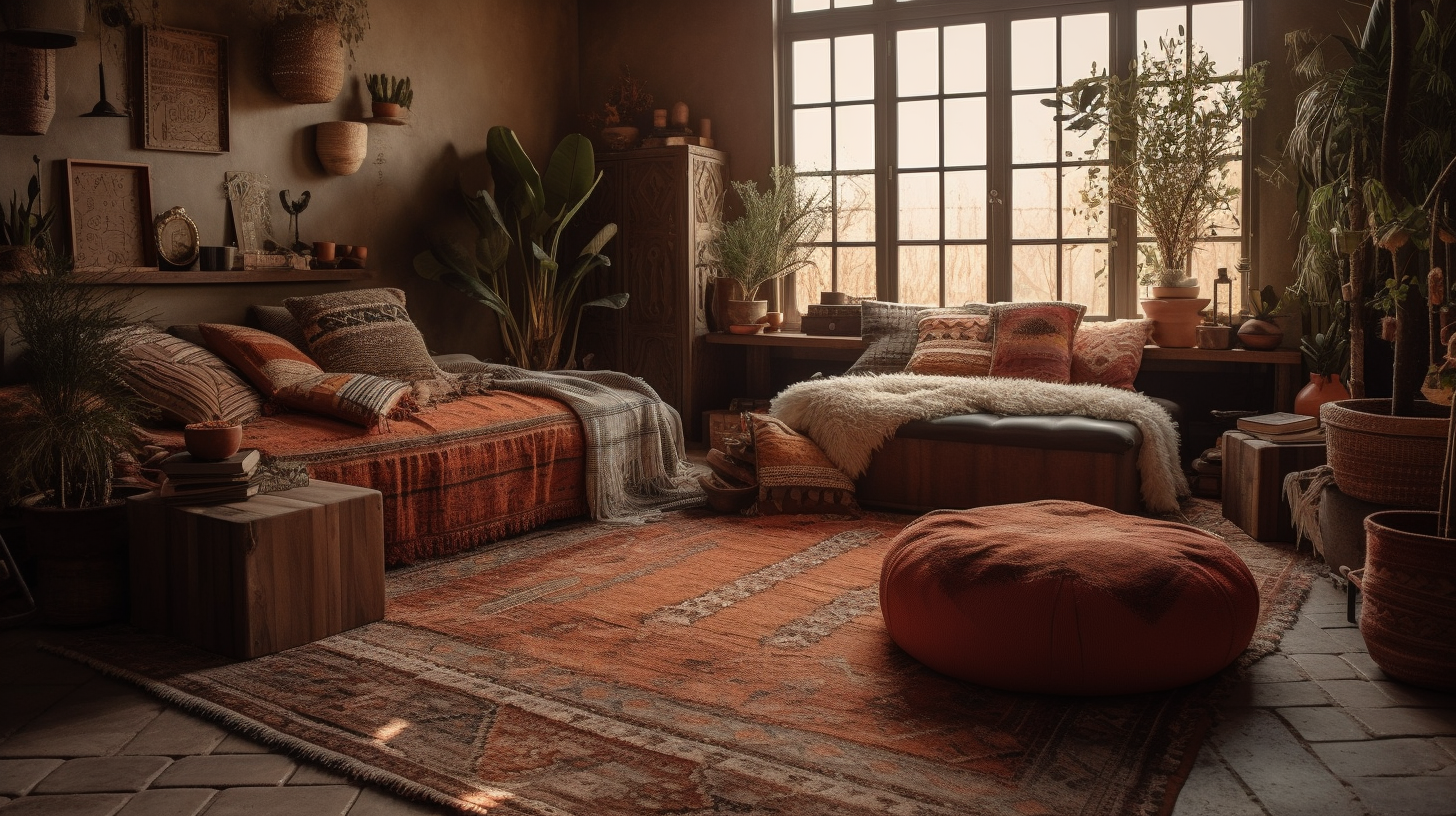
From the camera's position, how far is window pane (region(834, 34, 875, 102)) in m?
6.61

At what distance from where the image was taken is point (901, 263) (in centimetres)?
658

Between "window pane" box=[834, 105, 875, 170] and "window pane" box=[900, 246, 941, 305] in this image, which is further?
"window pane" box=[834, 105, 875, 170]

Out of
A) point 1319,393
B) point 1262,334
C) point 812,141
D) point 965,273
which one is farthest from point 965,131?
point 1319,393

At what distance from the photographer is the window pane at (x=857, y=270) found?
21.9 ft

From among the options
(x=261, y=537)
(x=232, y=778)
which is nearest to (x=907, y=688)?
(x=232, y=778)

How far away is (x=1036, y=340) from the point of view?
5.40 metres

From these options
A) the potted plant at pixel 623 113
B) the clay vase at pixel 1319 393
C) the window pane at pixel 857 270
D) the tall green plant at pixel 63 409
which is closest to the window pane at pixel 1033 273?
the window pane at pixel 857 270

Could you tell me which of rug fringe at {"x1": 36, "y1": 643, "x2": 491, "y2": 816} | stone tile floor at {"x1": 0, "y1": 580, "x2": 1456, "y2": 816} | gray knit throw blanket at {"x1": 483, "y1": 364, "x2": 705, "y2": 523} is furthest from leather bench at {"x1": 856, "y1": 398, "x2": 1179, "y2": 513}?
rug fringe at {"x1": 36, "y1": 643, "x2": 491, "y2": 816}

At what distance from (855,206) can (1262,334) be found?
7.72ft

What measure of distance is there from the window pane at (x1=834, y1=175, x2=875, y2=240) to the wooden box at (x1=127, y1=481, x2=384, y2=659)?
3983 millimetres

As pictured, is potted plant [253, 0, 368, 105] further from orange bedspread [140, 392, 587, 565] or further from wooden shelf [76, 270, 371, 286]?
orange bedspread [140, 392, 587, 565]

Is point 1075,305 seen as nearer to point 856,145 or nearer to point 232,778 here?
point 856,145

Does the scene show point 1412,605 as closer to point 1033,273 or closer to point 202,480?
point 202,480

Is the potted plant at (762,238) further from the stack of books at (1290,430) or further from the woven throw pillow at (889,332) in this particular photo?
the stack of books at (1290,430)
